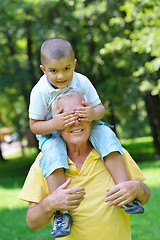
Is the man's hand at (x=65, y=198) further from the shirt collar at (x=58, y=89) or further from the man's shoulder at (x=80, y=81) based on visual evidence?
the man's shoulder at (x=80, y=81)

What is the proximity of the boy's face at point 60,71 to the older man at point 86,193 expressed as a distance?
0.12 m

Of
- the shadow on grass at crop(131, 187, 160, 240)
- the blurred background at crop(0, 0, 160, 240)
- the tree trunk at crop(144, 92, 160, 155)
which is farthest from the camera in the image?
the tree trunk at crop(144, 92, 160, 155)

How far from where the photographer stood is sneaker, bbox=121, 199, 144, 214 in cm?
228

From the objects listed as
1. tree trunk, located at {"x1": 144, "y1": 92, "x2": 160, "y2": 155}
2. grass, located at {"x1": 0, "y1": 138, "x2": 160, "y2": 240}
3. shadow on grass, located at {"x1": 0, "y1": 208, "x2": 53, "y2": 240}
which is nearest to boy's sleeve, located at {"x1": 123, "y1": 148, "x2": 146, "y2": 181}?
grass, located at {"x1": 0, "y1": 138, "x2": 160, "y2": 240}

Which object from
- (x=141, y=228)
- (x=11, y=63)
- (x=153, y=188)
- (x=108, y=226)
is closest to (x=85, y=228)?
(x=108, y=226)

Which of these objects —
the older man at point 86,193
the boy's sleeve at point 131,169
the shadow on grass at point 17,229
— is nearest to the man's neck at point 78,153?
the older man at point 86,193

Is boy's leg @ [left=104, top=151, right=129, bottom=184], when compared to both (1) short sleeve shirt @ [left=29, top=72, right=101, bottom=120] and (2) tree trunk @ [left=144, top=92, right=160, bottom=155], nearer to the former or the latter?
(1) short sleeve shirt @ [left=29, top=72, right=101, bottom=120]

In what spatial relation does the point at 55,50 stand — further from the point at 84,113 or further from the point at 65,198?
the point at 65,198

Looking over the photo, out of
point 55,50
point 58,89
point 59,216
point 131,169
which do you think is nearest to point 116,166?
point 131,169

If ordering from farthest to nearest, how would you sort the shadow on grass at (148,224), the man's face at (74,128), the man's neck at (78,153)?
the shadow on grass at (148,224) < the man's neck at (78,153) < the man's face at (74,128)

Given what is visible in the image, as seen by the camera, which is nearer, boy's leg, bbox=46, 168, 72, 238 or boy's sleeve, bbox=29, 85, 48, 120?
boy's leg, bbox=46, 168, 72, 238

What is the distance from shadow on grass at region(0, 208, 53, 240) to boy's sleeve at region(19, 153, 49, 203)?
5002 mm

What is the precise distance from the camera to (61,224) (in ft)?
7.36

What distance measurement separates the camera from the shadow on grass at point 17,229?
24.2 feet
